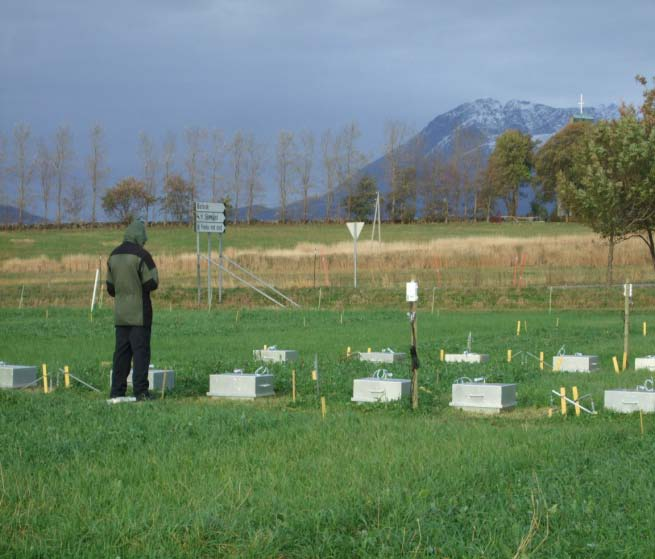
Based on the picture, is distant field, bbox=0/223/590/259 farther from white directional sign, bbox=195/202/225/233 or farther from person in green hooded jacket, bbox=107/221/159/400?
person in green hooded jacket, bbox=107/221/159/400

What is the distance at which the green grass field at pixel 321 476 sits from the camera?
274 inches

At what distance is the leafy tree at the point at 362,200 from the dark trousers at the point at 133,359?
10261cm

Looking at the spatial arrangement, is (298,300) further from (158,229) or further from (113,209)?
(113,209)

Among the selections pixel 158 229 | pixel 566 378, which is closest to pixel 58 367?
pixel 566 378

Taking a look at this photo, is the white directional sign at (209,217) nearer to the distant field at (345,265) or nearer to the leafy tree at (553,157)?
the distant field at (345,265)

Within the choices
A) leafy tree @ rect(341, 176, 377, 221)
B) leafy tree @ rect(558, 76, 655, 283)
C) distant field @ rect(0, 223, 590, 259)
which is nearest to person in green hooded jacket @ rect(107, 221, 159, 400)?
leafy tree @ rect(558, 76, 655, 283)

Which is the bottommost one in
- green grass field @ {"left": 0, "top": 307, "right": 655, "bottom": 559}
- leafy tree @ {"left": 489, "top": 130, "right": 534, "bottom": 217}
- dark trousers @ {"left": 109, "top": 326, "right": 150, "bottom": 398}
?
green grass field @ {"left": 0, "top": 307, "right": 655, "bottom": 559}

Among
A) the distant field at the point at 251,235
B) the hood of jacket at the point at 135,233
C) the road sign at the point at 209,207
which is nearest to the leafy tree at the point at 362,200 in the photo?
the distant field at the point at 251,235

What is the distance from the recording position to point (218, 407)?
13.3m

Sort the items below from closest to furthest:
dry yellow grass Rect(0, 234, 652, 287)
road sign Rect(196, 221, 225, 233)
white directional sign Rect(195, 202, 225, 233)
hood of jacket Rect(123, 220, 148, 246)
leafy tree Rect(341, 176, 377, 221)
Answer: hood of jacket Rect(123, 220, 148, 246) → road sign Rect(196, 221, 225, 233) → white directional sign Rect(195, 202, 225, 233) → dry yellow grass Rect(0, 234, 652, 287) → leafy tree Rect(341, 176, 377, 221)

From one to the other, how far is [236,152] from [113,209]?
1654cm

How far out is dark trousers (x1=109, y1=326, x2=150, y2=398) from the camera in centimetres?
1425

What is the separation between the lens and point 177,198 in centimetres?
11350

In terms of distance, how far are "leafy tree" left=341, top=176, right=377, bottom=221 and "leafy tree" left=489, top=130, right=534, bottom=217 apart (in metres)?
14.4
